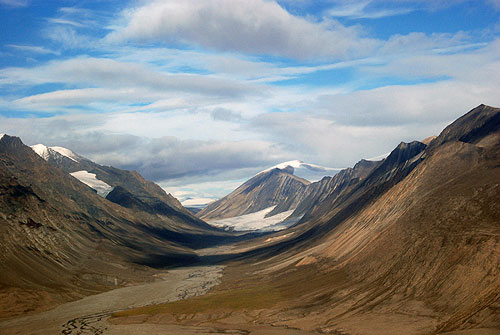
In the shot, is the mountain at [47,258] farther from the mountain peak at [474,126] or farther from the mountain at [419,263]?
the mountain peak at [474,126]

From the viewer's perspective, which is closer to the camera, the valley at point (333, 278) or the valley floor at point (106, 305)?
the valley at point (333, 278)

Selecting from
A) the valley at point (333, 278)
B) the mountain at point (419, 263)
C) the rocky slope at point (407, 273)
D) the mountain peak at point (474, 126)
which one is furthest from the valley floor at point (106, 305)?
the mountain peak at point (474, 126)

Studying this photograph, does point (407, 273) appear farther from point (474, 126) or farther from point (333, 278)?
point (474, 126)

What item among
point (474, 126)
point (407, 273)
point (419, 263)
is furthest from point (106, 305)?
point (474, 126)

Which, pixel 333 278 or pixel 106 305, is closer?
pixel 333 278

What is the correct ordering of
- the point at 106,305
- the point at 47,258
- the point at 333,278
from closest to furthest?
the point at 333,278, the point at 106,305, the point at 47,258

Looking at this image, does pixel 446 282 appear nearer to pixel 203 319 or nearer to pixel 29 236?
pixel 203 319

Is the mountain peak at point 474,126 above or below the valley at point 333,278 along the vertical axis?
above

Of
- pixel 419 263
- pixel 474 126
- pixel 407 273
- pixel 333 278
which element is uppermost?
pixel 474 126

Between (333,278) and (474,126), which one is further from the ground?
(474,126)

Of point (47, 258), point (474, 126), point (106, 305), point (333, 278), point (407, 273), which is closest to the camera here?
point (407, 273)

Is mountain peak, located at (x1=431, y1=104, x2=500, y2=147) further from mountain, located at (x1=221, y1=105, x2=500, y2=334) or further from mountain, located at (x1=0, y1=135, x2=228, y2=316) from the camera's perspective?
mountain, located at (x1=0, y1=135, x2=228, y2=316)
